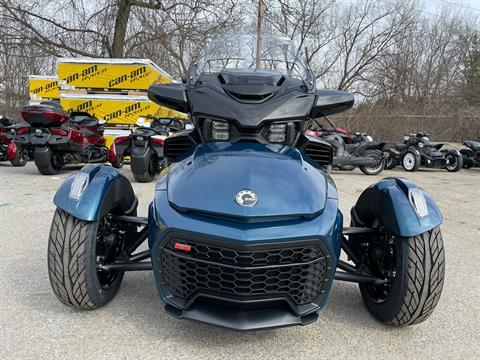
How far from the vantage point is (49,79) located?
17.8 m

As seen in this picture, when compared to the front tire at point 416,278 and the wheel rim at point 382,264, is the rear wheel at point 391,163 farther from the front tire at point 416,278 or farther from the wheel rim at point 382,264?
the front tire at point 416,278

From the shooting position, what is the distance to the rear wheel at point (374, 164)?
10977 mm

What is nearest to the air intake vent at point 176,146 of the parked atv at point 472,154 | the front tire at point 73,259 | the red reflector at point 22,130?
the front tire at point 73,259

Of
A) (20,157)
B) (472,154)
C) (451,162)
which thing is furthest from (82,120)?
(472,154)

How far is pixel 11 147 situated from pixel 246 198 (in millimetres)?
9704

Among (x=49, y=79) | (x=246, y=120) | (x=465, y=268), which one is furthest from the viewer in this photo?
(x=49, y=79)

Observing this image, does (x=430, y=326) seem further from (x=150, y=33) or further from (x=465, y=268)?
(x=150, y=33)

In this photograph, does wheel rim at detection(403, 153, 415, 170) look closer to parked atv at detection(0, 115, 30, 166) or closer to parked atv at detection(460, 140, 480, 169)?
parked atv at detection(460, 140, 480, 169)

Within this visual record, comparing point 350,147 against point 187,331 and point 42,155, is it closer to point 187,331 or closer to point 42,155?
point 42,155

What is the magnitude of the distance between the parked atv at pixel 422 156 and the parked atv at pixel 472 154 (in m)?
0.80

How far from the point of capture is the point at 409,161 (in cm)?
1238

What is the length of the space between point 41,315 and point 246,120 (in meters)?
1.75

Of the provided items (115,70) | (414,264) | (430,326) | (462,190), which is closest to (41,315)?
(414,264)

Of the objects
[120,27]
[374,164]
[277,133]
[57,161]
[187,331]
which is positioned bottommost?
[374,164]
